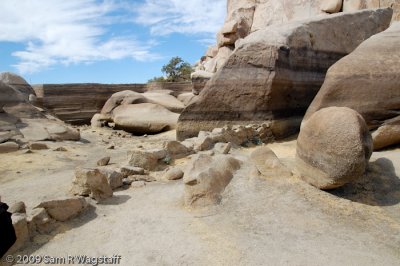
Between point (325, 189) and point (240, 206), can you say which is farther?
point (325, 189)

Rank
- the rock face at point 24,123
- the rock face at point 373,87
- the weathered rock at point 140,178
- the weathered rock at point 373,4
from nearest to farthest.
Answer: the weathered rock at point 140,178 < the rock face at point 373,87 < the rock face at point 24,123 < the weathered rock at point 373,4

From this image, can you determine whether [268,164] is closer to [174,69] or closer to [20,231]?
[20,231]

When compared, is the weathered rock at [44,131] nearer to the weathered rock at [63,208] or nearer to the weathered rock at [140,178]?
the weathered rock at [140,178]

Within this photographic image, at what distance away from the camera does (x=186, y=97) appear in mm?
12133

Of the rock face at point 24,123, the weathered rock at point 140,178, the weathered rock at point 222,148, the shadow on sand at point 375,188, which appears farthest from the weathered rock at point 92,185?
the rock face at point 24,123

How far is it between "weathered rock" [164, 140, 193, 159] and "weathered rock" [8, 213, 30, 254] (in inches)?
88.3

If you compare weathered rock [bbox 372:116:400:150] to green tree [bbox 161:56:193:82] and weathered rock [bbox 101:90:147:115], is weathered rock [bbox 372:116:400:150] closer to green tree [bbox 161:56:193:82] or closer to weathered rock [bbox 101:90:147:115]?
weathered rock [bbox 101:90:147:115]

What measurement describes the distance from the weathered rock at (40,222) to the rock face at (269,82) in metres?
3.67

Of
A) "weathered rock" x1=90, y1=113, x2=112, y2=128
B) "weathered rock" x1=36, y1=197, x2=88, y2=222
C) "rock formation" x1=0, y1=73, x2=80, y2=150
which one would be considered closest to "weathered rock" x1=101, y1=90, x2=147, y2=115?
"weathered rock" x1=90, y1=113, x2=112, y2=128

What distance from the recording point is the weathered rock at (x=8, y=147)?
18.1 feet

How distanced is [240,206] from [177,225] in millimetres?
583

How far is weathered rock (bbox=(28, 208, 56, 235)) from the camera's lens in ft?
8.36

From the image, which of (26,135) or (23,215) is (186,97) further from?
(23,215)

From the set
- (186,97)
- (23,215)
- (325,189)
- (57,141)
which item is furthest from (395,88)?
(186,97)
